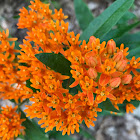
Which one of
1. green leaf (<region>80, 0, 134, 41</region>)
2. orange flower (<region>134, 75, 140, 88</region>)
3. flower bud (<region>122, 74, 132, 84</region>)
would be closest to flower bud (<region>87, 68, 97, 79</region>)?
flower bud (<region>122, 74, 132, 84</region>)

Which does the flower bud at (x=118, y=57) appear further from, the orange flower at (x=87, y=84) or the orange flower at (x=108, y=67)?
the orange flower at (x=87, y=84)

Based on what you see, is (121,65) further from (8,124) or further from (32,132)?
(32,132)

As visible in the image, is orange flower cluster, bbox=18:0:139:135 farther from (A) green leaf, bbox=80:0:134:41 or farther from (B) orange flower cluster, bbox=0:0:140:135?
(A) green leaf, bbox=80:0:134:41

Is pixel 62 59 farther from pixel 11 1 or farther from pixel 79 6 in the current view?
pixel 11 1

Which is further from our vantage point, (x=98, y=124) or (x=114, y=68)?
(x=98, y=124)

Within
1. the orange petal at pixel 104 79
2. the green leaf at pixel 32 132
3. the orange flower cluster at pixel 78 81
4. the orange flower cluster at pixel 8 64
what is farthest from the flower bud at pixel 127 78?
the green leaf at pixel 32 132

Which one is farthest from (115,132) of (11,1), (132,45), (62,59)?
(11,1)
